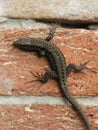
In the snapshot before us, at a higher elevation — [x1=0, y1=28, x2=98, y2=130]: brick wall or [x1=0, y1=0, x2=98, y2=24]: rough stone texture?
[x1=0, y1=0, x2=98, y2=24]: rough stone texture

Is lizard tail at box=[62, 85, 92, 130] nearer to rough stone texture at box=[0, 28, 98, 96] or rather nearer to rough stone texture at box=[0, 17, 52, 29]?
rough stone texture at box=[0, 28, 98, 96]

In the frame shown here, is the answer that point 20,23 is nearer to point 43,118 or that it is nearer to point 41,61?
point 41,61

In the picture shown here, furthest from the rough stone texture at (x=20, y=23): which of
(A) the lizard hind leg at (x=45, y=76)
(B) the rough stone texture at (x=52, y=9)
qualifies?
(A) the lizard hind leg at (x=45, y=76)

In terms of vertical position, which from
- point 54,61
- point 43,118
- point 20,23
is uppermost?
point 20,23

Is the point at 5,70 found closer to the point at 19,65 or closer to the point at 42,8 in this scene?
the point at 19,65

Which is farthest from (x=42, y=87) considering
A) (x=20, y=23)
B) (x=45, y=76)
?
(x=20, y=23)

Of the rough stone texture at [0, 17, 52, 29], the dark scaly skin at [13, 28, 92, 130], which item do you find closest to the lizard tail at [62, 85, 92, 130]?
the dark scaly skin at [13, 28, 92, 130]

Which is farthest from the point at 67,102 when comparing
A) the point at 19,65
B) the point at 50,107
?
the point at 19,65
